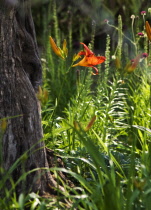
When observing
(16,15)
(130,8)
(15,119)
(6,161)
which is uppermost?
(130,8)

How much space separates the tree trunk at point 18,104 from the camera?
Result: 2119mm

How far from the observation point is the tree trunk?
6.95 feet

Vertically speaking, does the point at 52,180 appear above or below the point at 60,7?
below

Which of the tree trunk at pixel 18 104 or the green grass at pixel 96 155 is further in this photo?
the tree trunk at pixel 18 104

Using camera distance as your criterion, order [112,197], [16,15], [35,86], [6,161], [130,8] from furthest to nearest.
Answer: [130,8]
[35,86]
[16,15]
[6,161]
[112,197]

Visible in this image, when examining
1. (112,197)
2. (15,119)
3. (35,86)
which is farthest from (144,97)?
(112,197)

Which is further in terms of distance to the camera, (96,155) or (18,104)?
(18,104)

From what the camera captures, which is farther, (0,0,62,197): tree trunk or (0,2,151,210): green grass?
(0,0,62,197): tree trunk

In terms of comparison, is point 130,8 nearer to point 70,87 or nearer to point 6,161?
point 70,87

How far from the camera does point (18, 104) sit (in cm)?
216

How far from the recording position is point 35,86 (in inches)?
95.5

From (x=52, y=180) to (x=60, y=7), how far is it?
630 cm

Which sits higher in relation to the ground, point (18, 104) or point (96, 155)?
point (18, 104)

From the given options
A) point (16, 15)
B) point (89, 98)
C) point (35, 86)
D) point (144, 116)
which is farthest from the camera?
point (89, 98)
